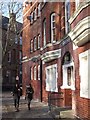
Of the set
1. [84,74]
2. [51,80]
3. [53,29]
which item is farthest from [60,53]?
[84,74]

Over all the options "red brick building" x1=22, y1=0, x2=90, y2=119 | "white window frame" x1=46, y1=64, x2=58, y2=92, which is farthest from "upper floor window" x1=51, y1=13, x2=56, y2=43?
"white window frame" x1=46, y1=64, x2=58, y2=92

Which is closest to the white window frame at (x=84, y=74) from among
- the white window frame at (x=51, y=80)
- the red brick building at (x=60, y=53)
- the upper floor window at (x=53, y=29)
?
the red brick building at (x=60, y=53)

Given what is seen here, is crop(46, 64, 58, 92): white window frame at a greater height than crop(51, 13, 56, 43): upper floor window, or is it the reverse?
crop(51, 13, 56, 43): upper floor window

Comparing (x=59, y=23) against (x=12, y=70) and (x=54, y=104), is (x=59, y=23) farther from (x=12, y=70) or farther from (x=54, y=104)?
(x=12, y=70)

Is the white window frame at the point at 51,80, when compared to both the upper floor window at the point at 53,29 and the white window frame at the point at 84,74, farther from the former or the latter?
the white window frame at the point at 84,74

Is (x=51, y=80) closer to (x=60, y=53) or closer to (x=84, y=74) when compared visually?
(x=60, y=53)

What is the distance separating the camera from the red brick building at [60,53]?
14070 millimetres

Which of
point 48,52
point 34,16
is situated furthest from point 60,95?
point 34,16

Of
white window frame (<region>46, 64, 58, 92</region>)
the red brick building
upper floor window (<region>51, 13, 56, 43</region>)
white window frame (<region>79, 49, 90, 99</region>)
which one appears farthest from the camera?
upper floor window (<region>51, 13, 56, 43</region>)

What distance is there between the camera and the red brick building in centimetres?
1407

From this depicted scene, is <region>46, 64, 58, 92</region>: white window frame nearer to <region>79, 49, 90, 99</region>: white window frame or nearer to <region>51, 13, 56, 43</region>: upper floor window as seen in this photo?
<region>51, 13, 56, 43</region>: upper floor window

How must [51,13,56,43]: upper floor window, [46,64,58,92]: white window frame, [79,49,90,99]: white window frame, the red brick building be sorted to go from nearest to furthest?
[79,49,90,99]: white window frame, the red brick building, [46,64,58,92]: white window frame, [51,13,56,43]: upper floor window

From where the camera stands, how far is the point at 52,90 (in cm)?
2453

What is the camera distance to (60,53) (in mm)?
22250
